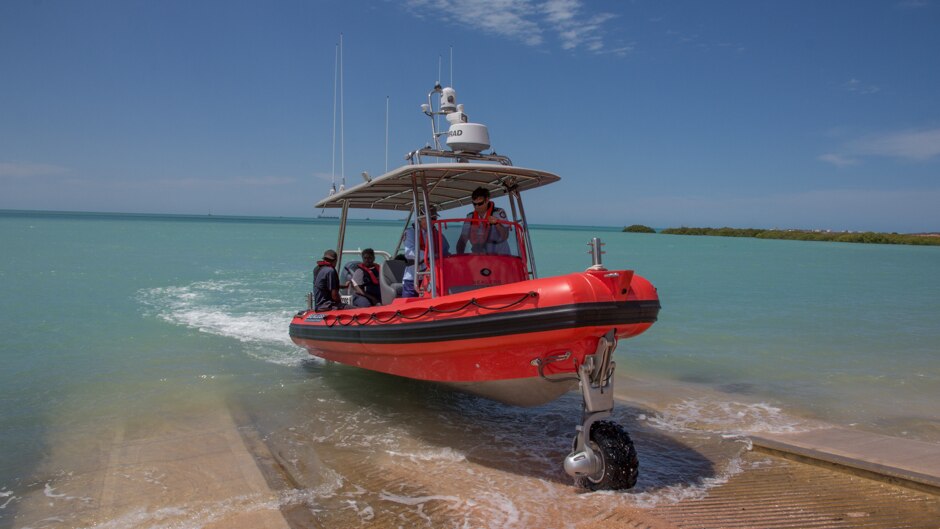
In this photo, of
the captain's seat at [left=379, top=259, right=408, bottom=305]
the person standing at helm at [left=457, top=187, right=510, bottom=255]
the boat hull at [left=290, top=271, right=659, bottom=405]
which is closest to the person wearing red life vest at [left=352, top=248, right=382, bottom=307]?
the captain's seat at [left=379, top=259, right=408, bottom=305]

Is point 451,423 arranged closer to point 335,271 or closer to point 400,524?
point 400,524

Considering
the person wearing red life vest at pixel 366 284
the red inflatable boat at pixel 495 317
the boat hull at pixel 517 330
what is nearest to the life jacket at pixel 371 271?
the person wearing red life vest at pixel 366 284

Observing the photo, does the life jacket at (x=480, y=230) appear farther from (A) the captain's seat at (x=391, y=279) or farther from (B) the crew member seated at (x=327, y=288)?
(B) the crew member seated at (x=327, y=288)

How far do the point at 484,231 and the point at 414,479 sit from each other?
2468 millimetres

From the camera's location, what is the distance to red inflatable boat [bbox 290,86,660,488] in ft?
14.1

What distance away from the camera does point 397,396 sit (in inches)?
283

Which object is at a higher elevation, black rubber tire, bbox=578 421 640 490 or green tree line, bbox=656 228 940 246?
green tree line, bbox=656 228 940 246

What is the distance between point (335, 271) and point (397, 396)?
1810 mm

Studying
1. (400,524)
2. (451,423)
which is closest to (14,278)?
(451,423)

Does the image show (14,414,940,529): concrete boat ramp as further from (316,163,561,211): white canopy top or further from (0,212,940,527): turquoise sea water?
(316,163,561,211): white canopy top

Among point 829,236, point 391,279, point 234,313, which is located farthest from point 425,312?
point 829,236

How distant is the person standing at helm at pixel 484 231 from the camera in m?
6.07

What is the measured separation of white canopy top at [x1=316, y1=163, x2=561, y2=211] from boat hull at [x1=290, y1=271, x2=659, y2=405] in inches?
49.4

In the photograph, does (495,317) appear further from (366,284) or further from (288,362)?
(288,362)
